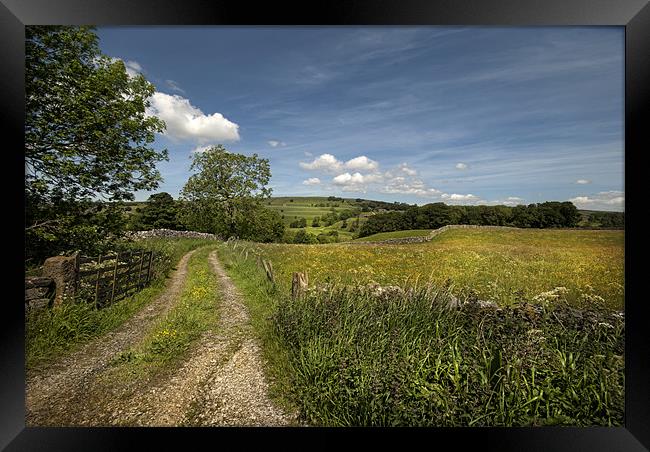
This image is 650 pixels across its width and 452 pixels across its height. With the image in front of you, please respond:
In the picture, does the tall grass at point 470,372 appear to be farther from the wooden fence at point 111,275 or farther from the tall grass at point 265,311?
the wooden fence at point 111,275

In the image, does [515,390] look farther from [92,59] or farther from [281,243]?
[92,59]

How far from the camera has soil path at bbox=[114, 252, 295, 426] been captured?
2609 millimetres

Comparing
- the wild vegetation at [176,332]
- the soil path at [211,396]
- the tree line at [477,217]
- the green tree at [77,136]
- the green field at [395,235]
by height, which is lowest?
the soil path at [211,396]

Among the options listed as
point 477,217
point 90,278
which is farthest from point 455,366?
point 90,278

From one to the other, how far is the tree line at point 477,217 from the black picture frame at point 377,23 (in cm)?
72

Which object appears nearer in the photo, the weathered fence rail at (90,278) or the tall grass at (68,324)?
the tall grass at (68,324)

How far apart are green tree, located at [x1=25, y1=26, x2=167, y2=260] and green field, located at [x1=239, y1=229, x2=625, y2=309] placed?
2110mm

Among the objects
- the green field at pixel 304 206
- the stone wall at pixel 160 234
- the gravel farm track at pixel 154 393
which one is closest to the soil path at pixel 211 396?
the gravel farm track at pixel 154 393

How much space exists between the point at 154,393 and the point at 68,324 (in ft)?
4.47

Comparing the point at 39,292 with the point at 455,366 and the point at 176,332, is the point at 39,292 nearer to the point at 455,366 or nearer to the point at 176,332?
the point at 176,332

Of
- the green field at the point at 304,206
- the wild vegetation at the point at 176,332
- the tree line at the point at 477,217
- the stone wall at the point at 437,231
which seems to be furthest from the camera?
the stone wall at the point at 437,231

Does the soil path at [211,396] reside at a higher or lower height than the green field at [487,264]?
lower

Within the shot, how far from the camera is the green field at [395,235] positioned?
3.80m

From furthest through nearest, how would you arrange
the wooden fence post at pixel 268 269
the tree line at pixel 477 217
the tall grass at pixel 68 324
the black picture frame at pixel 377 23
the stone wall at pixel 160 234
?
the wooden fence post at pixel 268 269 < the stone wall at pixel 160 234 < the tree line at pixel 477 217 < the tall grass at pixel 68 324 < the black picture frame at pixel 377 23
